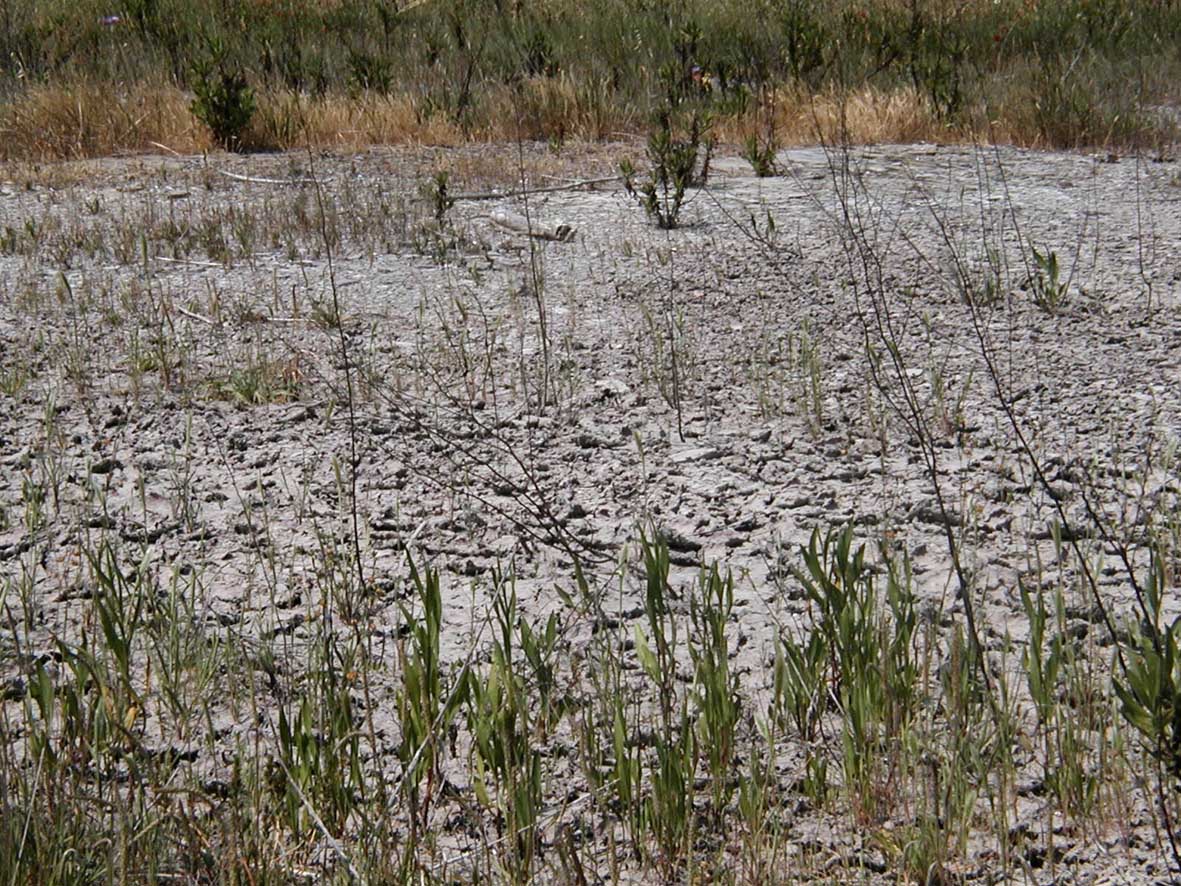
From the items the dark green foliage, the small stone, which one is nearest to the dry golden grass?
the dark green foliage

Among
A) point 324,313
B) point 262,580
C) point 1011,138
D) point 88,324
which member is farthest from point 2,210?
point 1011,138

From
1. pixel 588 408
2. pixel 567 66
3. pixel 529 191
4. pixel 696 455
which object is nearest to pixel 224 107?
pixel 529 191

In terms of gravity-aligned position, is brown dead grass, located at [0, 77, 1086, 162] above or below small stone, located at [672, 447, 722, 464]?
below

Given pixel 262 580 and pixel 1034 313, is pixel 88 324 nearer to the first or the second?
pixel 262 580

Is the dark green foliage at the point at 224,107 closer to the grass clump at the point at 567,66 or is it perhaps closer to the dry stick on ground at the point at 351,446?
the grass clump at the point at 567,66

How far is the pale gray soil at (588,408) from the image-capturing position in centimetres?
291

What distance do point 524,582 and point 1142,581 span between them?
1.32 metres

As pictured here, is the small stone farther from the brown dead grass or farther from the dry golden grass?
the dry golden grass

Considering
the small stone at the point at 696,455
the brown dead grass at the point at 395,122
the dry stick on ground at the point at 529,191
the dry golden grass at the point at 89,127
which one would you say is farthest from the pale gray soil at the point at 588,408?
the dry golden grass at the point at 89,127

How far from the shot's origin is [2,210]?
22.8 ft

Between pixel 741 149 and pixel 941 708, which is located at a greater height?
pixel 941 708

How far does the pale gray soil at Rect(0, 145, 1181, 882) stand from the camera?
2.91 meters

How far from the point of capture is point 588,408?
13.2 ft

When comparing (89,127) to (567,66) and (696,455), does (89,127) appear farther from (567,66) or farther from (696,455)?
(696,455)
